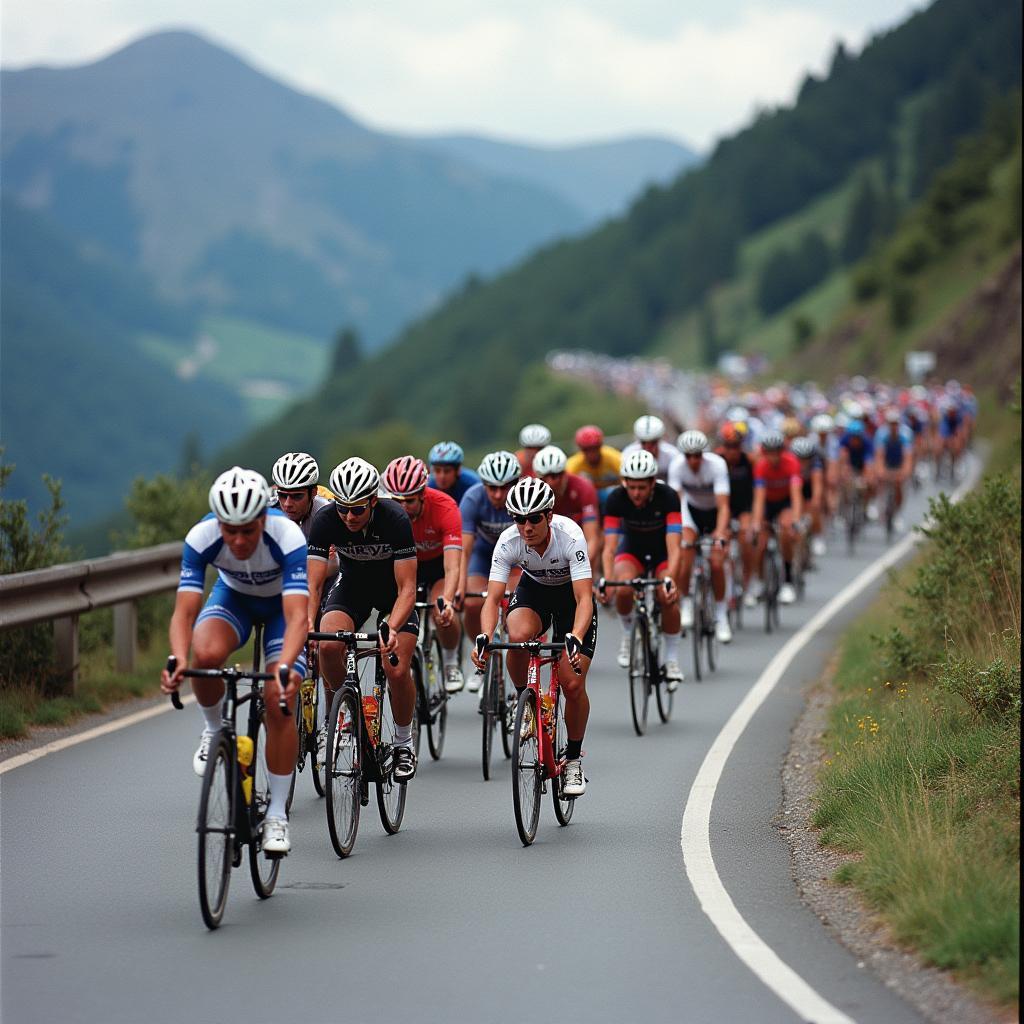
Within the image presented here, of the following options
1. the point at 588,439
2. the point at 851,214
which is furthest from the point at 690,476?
the point at 851,214

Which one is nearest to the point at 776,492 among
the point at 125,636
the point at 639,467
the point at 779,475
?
the point at 779,475

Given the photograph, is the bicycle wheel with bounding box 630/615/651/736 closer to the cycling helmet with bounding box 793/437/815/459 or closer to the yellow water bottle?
the yellow water bottle

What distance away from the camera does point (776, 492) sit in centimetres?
1902

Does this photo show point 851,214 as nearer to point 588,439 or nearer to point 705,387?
point 705,387

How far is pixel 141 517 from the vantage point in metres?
18.9

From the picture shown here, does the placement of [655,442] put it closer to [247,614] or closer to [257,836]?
[247,614]

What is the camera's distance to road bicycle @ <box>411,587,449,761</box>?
35.4ft

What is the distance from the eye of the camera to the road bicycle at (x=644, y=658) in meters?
12.2

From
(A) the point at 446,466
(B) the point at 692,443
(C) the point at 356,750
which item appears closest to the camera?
(C) the point at 356,750

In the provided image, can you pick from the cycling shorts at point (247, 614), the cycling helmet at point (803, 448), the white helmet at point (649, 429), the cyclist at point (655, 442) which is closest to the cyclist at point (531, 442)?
the cyclist at point (655, 442)

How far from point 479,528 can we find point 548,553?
343 cm

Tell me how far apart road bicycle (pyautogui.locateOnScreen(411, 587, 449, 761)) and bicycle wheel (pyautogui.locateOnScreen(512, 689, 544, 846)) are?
71.6 inches

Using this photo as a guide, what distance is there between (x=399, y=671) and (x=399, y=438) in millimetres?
55988

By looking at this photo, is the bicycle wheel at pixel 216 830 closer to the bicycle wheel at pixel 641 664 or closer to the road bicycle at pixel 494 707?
the road bicycle at pixel 494 707
